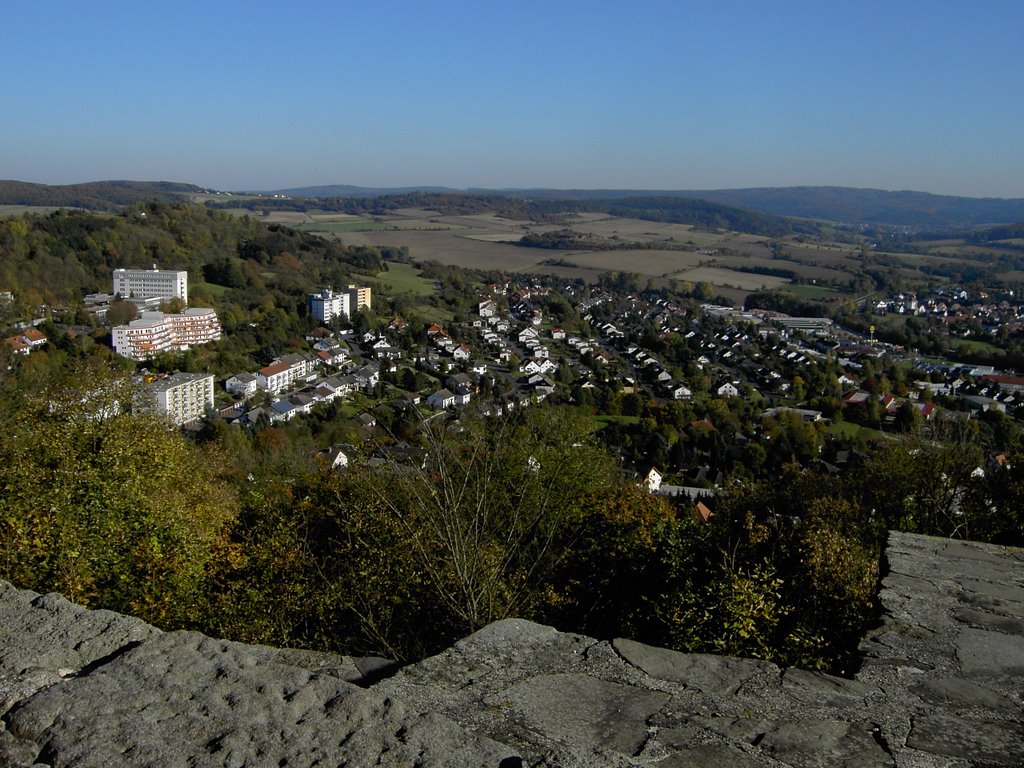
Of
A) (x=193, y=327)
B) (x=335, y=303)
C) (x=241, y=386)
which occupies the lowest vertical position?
(x=241, y=386)

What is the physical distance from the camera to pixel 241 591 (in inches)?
225

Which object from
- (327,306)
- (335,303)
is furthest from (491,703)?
(335,303)

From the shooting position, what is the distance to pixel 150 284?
146 feet

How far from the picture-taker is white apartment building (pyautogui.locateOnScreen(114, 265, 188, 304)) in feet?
144

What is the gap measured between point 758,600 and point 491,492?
338 centimetres

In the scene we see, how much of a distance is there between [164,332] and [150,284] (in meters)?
10.7

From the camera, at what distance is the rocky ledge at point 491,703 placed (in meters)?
2.41

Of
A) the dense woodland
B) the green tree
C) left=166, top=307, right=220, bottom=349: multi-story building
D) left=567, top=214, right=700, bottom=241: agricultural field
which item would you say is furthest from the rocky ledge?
left=567, top=214, right=700, bottom=241: agricultural field

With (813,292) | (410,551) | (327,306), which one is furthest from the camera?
(813,292)

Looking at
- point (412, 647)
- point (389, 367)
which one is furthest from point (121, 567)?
point (389, 367)

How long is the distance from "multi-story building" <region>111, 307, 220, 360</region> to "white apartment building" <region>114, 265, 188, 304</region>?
365cm

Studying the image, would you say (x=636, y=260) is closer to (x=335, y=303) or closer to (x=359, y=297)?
(x=359, y=297)

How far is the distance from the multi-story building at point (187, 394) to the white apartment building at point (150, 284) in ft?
51.0

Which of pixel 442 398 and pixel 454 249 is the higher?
pixel 454 249
